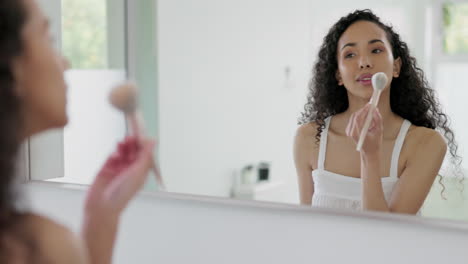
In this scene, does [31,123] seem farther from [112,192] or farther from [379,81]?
[379,81]

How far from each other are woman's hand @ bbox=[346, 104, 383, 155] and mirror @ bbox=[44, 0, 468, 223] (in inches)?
3.1

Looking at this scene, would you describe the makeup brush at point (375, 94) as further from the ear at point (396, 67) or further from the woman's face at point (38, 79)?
the woman's face at point (38, 79)

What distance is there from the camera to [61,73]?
1.69 ft

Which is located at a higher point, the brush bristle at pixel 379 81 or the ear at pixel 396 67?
the ear at pixel 396 67

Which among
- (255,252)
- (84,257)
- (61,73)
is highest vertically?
(61,73)

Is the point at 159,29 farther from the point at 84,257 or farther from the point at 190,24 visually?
the point at 84,257

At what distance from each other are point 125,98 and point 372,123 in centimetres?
39

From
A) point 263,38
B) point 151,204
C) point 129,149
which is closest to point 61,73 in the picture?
point 129,149

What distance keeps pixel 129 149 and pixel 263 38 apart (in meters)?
0.36

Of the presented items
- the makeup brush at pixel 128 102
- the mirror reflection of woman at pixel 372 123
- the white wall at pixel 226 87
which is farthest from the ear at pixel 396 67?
the makeup brush at pixel 128 102

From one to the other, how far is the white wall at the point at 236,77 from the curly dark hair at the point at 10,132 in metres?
0.46

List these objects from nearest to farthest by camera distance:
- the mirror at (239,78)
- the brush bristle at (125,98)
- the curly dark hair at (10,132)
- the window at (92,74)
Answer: the curly dark hair at (10,132), the brush bristle at (125,98), the mirror at (239,78), the window at (92,74)

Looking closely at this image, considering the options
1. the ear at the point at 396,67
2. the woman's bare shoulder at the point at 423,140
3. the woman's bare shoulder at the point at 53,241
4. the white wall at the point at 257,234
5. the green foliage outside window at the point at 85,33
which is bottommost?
the white wall at the point at 257,234

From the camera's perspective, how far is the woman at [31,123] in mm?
449
